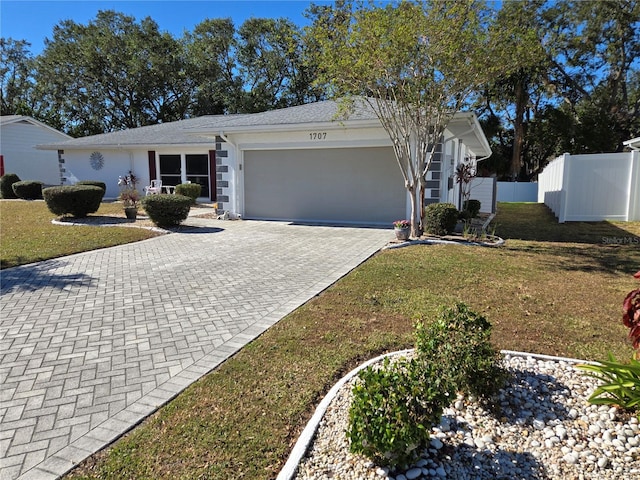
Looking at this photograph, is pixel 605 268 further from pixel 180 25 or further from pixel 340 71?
pixel 180 25

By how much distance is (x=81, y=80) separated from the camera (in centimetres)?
3619

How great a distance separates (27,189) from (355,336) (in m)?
22.7

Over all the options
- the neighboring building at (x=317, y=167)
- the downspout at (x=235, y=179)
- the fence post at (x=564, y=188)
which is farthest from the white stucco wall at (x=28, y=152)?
the fence post at (x=564, y=188)

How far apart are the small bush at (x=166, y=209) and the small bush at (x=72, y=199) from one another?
2.72 metres

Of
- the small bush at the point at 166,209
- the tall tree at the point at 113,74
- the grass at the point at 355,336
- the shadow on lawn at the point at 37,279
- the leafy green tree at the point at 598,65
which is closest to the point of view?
the grass at the point at 355,336

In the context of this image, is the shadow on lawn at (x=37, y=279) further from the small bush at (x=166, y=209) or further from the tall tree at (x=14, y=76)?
the tall tree at (x=14, y=76)

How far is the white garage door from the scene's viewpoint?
42.6 ft

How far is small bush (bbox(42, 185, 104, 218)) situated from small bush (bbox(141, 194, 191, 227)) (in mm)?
2725

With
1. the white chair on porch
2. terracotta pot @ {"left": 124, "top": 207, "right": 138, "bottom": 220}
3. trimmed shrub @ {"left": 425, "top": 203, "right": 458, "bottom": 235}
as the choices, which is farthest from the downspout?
trimmed shrub @ {"left": 425, "top": 203, "right": 458, "bottom": 235}

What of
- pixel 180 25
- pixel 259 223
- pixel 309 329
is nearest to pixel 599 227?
pixel 259 223

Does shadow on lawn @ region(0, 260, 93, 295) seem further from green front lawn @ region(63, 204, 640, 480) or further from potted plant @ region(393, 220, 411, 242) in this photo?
potted plant @ region(393, 220, 411, 242)

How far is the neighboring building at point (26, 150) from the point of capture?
82.7ft

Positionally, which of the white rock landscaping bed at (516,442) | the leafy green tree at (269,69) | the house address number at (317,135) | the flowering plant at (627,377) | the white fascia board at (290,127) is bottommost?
the white rock landscaping bed at (516,442)

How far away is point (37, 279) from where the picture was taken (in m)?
6.77
